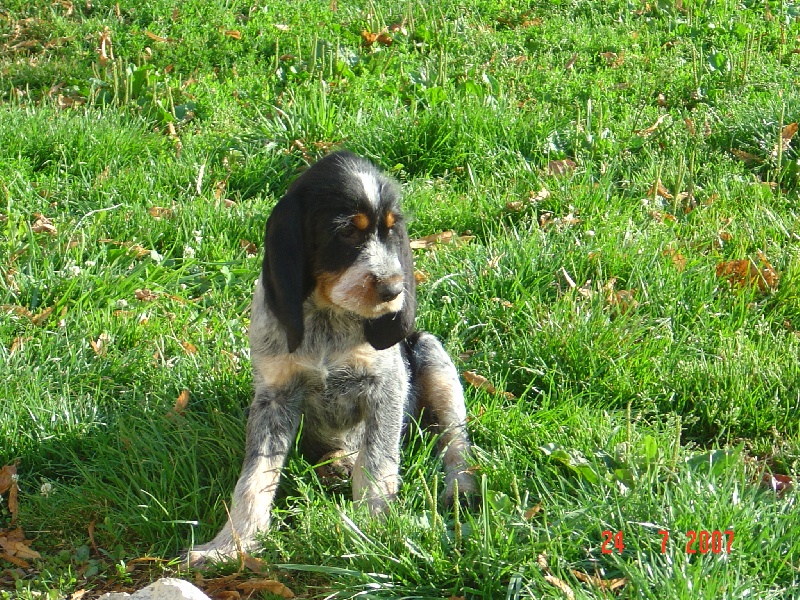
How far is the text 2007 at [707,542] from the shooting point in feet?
9.75

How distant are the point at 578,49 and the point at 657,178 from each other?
246 cm

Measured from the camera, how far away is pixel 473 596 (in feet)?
10.1

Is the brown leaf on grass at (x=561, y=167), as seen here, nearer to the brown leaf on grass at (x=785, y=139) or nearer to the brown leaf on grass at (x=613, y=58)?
the brown leaf on grass at (x=785, y=139)

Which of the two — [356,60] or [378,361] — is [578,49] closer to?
[356,60]

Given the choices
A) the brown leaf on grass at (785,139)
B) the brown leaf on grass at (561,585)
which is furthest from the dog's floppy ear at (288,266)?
the brown leaf on grass at (785,139)

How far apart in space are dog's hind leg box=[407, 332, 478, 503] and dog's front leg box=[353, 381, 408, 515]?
277 mm

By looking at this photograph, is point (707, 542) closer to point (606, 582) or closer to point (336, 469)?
point (606, 582)

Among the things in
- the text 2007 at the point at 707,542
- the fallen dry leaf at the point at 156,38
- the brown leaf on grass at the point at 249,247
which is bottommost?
the brown leaf on grass at the point at 249,247

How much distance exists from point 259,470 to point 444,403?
2.89 ft

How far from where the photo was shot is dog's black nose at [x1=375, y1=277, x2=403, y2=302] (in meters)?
3.41

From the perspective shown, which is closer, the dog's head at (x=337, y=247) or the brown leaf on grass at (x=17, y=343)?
the dog's head at (x=337, y=247)

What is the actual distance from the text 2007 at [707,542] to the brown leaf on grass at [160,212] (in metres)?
3.60
